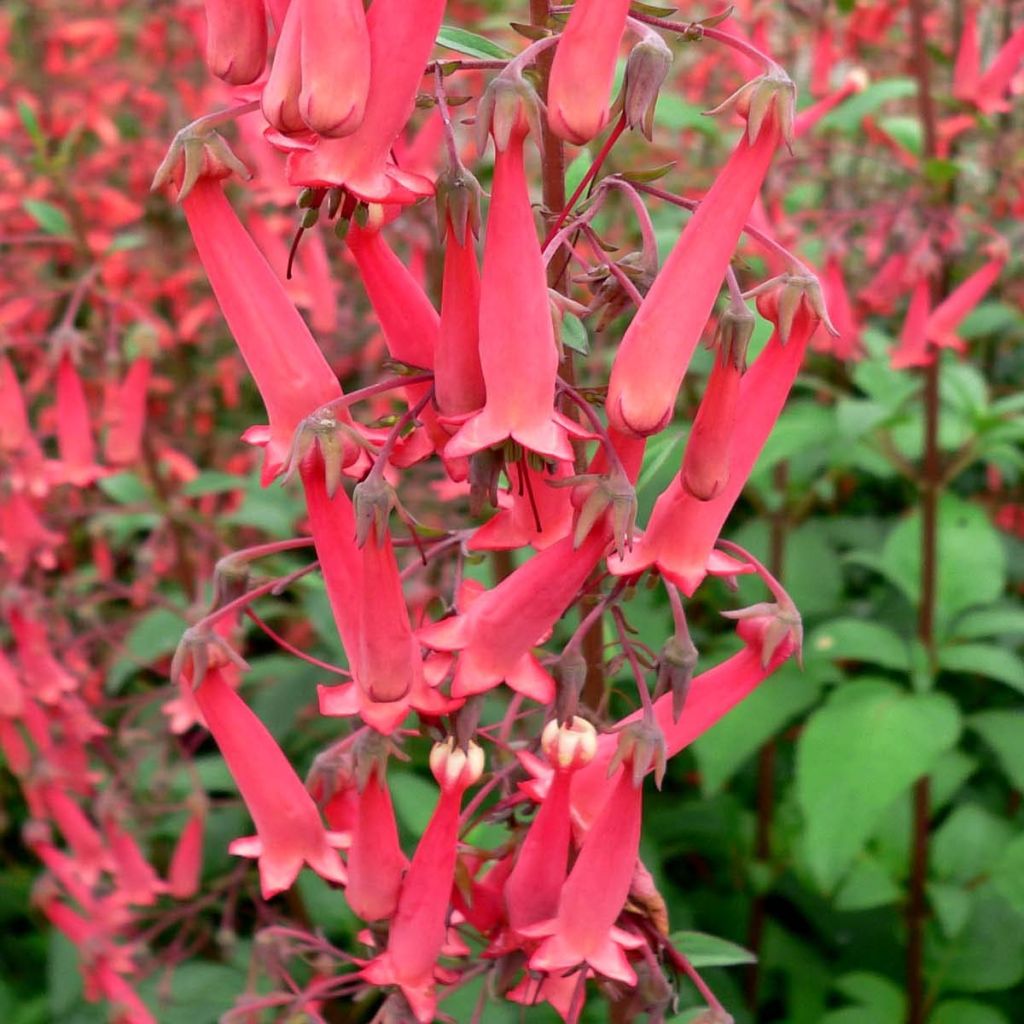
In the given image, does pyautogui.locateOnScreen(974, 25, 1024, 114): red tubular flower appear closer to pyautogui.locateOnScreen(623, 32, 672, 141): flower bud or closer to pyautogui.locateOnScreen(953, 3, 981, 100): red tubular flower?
pyautogui.locateOnScreen(953, 3, 981, 100): red tubular flower

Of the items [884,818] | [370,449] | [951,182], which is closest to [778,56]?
[951,182]

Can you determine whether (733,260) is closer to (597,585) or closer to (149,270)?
(597,585)

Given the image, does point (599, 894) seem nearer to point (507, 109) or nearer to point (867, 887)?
point (507, 109)

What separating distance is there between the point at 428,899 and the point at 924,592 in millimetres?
1607

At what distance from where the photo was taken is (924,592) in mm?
2451

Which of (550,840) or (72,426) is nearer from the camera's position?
(550,840)

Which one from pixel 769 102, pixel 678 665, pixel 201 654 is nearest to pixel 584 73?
pixel 769 102

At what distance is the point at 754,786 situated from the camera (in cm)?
288

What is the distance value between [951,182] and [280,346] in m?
2.03

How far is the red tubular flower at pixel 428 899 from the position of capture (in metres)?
1.12

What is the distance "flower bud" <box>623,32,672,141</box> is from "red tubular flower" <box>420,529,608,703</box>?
350 mm

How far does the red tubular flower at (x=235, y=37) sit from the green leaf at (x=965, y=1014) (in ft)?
6.72

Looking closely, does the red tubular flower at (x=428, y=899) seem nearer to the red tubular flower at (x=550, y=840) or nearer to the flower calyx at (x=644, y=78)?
the red tubular flower at (x=550, y=840)

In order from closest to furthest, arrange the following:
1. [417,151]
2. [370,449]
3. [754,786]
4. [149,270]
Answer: [370,449], [417,151], [754,786], [149,270]
